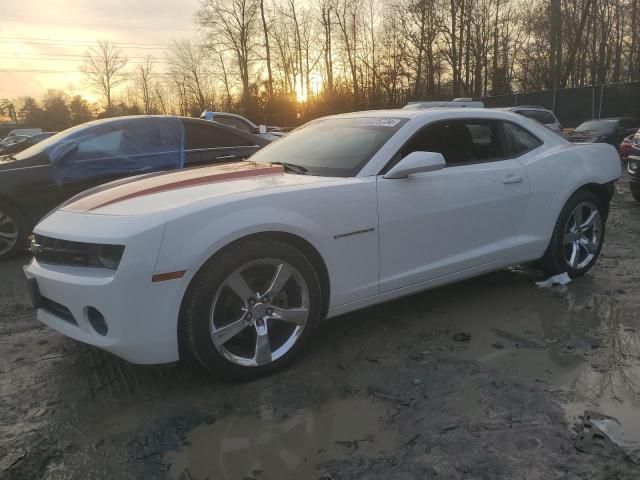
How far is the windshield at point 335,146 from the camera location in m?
3.50

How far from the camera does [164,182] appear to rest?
328cm

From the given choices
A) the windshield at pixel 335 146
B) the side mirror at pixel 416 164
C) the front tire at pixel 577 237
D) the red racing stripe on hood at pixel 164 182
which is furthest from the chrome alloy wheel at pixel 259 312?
the front tire at pixel 577 237

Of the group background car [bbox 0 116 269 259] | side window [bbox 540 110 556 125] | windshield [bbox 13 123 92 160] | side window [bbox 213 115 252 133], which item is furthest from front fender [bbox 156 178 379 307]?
side window [bbox 540 110 556 125]

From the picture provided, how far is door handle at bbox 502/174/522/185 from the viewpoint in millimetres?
3993

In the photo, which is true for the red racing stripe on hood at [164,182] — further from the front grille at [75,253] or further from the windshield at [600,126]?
the windshield at [600,126]

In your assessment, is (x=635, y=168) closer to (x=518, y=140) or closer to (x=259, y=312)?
(x=518, y=140)

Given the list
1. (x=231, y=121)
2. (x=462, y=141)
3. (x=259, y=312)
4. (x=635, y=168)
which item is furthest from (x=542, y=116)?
(x=259, y=312)

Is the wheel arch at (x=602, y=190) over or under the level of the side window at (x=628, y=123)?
under

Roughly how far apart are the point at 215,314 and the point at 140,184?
1065 mm

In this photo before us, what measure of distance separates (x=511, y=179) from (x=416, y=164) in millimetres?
1128

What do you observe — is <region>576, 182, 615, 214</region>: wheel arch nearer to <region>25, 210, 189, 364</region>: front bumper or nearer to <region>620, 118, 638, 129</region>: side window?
<region>25, 210, 189, 364</region>: front bumper

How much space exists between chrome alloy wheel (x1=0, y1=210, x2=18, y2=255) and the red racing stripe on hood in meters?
3.04

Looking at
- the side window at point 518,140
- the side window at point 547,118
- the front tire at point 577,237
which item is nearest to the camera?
the side window at point 518,140

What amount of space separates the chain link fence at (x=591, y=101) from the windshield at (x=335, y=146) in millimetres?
21591
